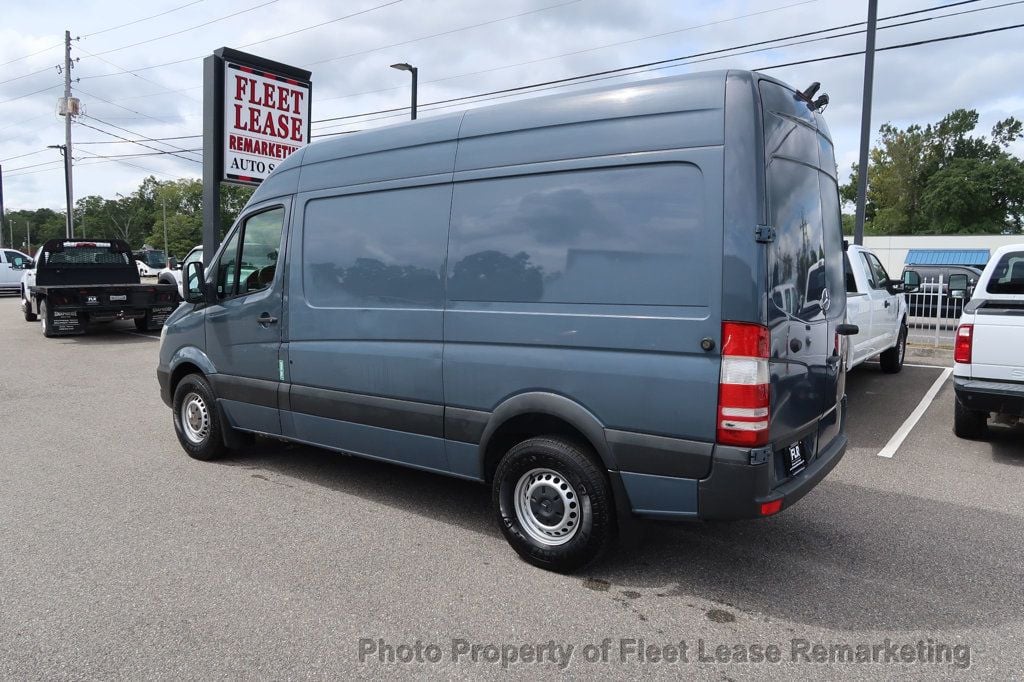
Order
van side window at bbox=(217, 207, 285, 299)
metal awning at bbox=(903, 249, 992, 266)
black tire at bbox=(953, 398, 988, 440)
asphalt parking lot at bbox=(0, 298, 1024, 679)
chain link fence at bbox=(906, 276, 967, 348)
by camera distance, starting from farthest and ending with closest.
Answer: metal awning at bbox=(903, 249, 992, 266) → chain link fence at bbox=(906, 276, 967, 348) → black tire at bbox=(953, 398, 988, 440) → van side window at bbox=(217, 207, 285, 299) → asphalt parking lot at bbox=(0, 298, 1024, 679)

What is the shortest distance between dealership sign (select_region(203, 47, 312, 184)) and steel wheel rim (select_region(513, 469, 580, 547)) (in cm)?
861

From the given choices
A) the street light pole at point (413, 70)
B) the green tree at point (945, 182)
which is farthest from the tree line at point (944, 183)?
the street light pole at point (413, 70)

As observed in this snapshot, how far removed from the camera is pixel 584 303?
3695 millimetres

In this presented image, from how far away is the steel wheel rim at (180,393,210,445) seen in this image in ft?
19.9

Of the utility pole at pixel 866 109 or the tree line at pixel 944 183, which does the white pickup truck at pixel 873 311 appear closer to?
the utility pole at pixel 866 109

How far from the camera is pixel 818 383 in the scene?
399 cm

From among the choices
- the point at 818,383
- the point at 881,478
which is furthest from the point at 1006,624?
the point at 881,478

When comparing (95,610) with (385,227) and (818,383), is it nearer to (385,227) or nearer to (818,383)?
(385,227)

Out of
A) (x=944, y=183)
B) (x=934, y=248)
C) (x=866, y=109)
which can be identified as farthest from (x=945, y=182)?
(x=866, y=109)

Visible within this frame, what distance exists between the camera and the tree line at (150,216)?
87188 mm

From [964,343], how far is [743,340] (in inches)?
159

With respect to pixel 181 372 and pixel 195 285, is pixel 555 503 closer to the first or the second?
pixel 195 285

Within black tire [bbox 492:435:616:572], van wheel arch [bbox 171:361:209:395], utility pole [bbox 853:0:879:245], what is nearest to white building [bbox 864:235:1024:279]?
utility pole [bbox 853:0:879:245]

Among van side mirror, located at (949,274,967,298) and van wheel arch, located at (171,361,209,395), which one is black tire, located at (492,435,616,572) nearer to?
van wheel arch, located at (171,361,209,395)
